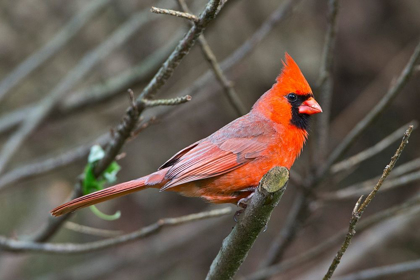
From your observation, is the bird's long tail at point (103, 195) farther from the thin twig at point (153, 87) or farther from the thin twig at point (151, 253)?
the thin twig at point (151, 253)

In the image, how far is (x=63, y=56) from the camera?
5.36 meters

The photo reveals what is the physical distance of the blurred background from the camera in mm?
4633

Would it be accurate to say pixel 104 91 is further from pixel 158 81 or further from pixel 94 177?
pixel 158 81

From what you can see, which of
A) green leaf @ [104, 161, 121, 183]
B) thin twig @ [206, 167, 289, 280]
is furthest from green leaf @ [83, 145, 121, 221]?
thin twig @ [206, 167, 289, 280]

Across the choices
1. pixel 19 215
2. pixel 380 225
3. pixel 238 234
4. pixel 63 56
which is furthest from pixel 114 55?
pixel 238 234

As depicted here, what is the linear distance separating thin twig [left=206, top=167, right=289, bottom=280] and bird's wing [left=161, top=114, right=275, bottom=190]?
1.69 feet

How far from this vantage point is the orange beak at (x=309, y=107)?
2.73 m

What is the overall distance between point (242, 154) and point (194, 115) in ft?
9.18

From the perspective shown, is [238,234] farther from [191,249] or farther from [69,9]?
[69,9]

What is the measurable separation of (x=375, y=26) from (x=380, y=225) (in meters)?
1.77

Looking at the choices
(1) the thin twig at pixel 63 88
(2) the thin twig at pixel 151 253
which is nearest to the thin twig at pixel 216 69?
(1) the thin twig at pixel 63 88

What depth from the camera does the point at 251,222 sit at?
6.27ft

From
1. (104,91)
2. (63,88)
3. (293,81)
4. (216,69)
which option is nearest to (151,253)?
(104,91)

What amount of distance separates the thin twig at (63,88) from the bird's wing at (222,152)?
1489 millimetres
